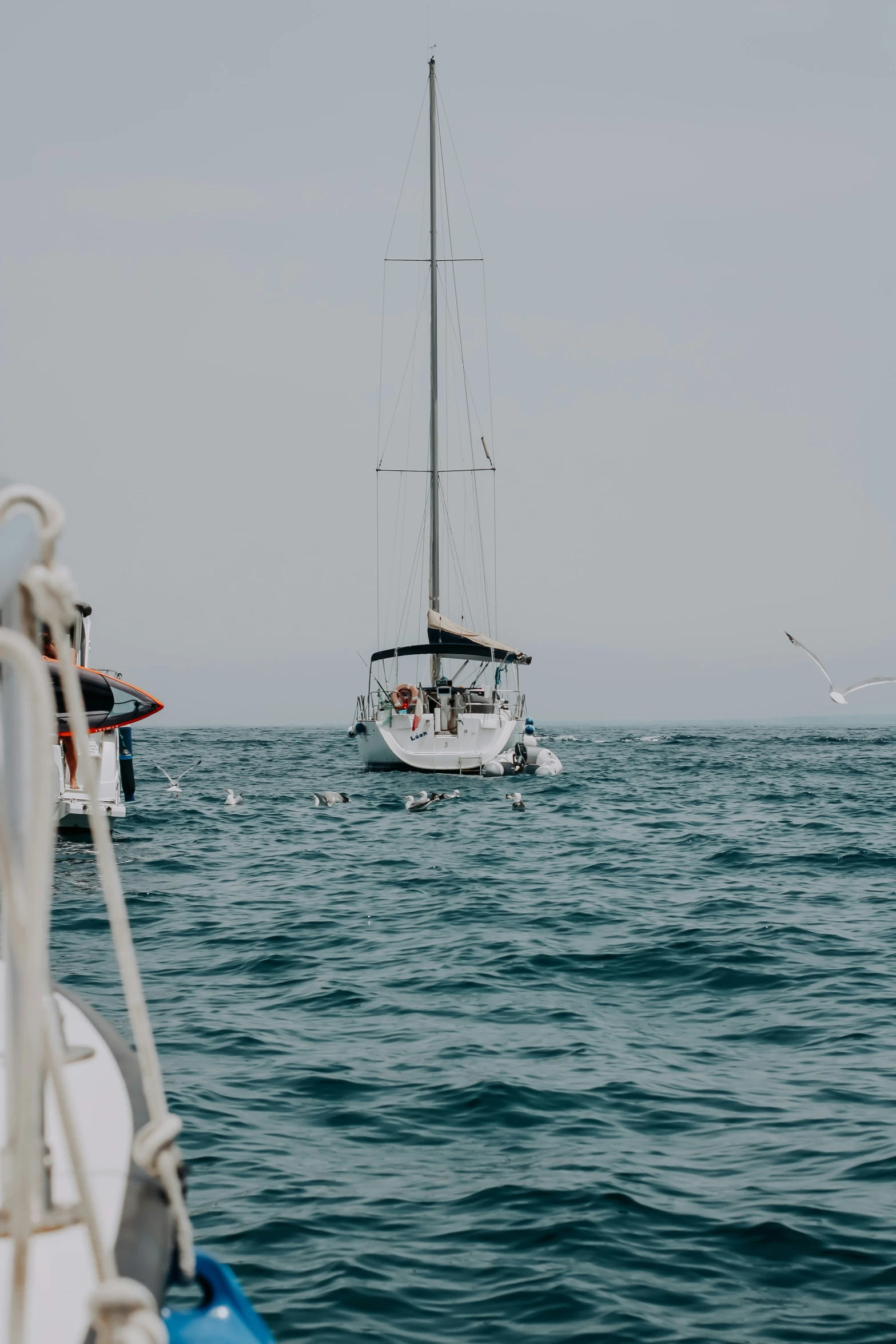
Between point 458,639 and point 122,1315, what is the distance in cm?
3348

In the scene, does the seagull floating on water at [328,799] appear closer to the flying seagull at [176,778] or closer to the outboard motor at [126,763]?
the outboard motor at [126,763]

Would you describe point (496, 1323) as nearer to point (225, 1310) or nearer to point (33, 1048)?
point (225, 1310)

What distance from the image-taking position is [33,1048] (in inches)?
78.0

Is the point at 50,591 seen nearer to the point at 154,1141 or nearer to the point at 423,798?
the point at 154,1141

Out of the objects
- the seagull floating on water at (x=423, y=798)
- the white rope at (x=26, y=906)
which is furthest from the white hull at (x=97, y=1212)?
the seagull floating on water at (x=423, y=798)

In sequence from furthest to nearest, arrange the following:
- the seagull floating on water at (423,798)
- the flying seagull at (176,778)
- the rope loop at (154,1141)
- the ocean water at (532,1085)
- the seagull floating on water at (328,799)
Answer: the flying seagull at (176,778) → the seagull floating on water at (328,799) → the seagull floating on water at (423,798) → the ocean water at (532,1085) → the rope loop at (154,1141)

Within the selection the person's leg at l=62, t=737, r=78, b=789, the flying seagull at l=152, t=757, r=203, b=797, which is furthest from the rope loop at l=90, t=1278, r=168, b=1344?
the flying seagull at l=152, t=757, r=203, b=797

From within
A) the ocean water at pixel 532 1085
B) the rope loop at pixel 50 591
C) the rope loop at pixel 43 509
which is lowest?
the ocean water at pixel 532 1085

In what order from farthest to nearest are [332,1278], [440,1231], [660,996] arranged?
1. [660,996]
2. [440,1231]
3. [332,1278]

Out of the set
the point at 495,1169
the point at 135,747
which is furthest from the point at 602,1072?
the point at 135,747

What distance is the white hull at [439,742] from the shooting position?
34.0m

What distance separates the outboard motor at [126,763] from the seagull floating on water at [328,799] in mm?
4785

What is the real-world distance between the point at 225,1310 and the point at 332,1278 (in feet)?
7.02

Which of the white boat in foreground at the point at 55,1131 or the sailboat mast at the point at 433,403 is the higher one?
the sailboat mast at the point at 433,403
